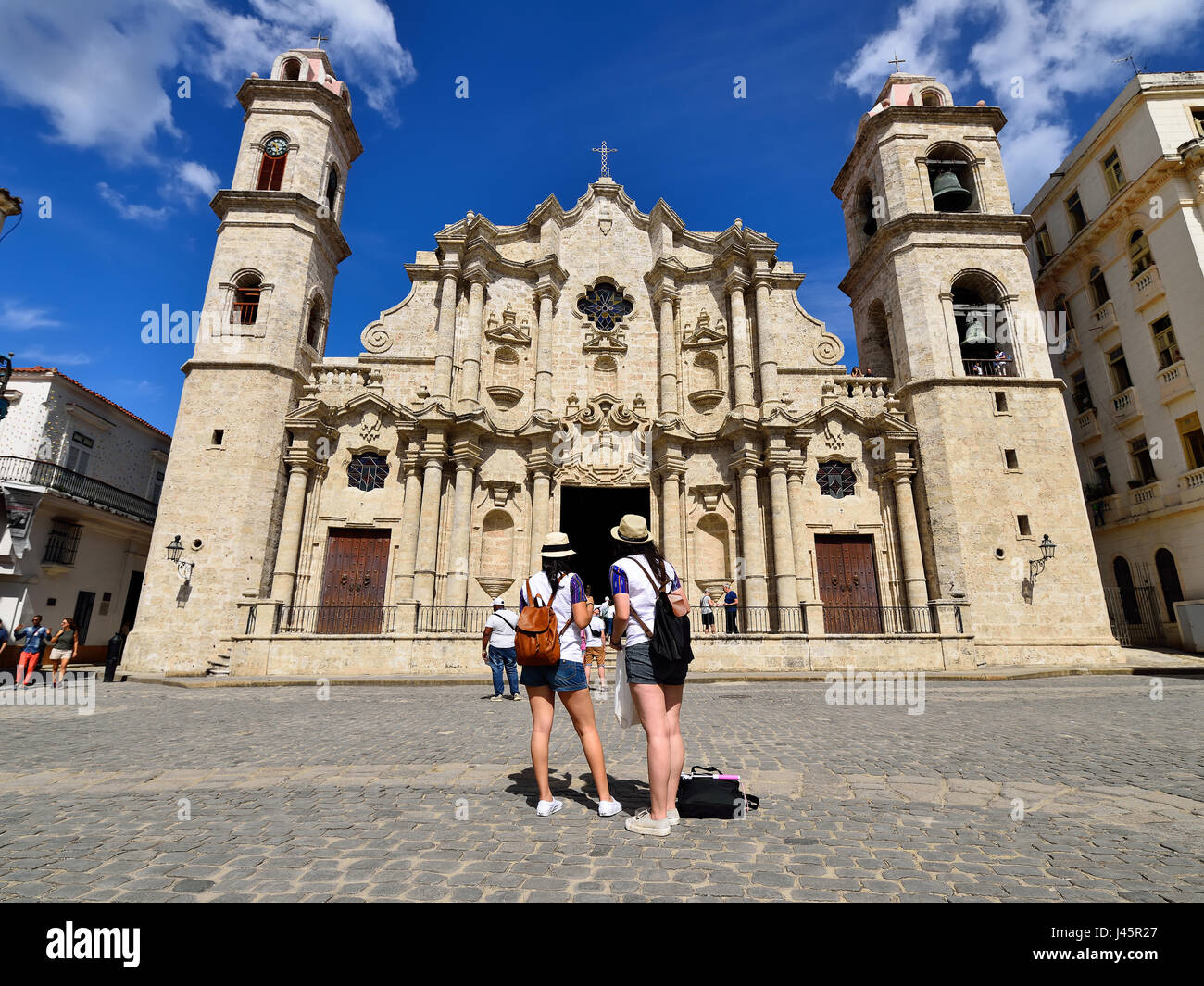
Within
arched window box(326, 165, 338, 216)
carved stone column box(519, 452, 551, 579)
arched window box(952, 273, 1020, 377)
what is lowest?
carved stone column box(519, 452, 551, 579)

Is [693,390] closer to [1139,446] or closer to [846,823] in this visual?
[1139,446]

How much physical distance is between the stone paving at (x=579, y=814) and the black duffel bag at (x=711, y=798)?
0.32 feet

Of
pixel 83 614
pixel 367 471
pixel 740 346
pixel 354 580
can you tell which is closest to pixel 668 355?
pixel 740 346

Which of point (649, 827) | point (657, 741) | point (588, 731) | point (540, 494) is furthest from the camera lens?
point (540, 494)

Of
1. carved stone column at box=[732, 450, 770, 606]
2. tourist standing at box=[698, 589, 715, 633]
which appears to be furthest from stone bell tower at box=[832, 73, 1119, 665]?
tourist standing at box=[698, 589, 715, 633]

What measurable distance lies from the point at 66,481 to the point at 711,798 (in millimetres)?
26216

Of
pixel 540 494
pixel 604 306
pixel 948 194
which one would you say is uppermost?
pixel 948 194

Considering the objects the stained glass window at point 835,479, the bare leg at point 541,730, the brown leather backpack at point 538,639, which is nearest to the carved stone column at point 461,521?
the stained glass window at point 835,479

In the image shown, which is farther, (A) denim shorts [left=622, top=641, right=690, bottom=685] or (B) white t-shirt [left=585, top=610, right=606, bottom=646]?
(B) white t-shirt [left=585, top=610, right=606, bottom=646]

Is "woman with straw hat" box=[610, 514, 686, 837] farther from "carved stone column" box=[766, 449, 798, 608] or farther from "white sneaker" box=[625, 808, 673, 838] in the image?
"carved stone column" box=[766, 449, 798, 608]

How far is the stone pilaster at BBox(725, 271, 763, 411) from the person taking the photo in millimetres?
21688

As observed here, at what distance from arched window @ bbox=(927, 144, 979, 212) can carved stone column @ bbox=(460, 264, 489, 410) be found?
17.5m

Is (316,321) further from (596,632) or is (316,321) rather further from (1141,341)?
(1141,341)

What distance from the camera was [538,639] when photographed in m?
4.43
